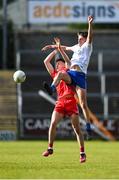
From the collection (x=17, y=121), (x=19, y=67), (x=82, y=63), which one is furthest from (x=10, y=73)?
(x=82, y=63)

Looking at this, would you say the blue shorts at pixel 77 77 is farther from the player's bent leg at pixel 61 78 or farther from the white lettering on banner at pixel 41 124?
the white lettering on banner at pixel 41 124

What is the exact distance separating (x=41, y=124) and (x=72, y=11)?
10.5 metres

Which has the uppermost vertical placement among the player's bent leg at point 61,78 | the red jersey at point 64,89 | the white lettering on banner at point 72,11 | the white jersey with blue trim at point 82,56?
the white lettering on banner at point 72,11

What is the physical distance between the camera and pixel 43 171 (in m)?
13.7

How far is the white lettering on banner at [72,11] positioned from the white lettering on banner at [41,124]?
971 centimetres

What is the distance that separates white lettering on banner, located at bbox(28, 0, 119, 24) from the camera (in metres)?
42.0

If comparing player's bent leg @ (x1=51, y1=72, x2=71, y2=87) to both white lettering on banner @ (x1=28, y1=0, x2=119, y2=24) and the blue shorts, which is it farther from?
white lettering on banner @ (x1=28, y1=0, x2=119, y2=24)

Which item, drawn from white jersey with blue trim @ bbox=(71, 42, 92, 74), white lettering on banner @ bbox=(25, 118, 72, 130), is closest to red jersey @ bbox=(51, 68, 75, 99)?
white jersey with blue trim @ bbox=(71, 42, 92, 74)

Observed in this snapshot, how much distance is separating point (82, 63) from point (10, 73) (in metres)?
24.5

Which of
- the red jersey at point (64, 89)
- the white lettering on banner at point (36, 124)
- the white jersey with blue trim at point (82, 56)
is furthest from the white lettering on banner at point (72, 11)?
the red jersey at point (64, 89)

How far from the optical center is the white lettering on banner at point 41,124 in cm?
3359

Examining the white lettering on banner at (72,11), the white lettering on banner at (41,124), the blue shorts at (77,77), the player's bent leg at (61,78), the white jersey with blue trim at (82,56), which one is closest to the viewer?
the player's bent leg at (61,78)

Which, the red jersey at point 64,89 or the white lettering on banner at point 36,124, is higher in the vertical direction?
the red jersey at point 64,89

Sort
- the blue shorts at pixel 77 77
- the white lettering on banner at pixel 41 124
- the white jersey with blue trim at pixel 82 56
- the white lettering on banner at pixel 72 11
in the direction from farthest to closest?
the white lettering on banner at pixel 72 11 < the white lettering on banner at pixel 41 124 < the white jersey with blue trim at pixel 82 56 < the blue shorts at pixel 77 77
